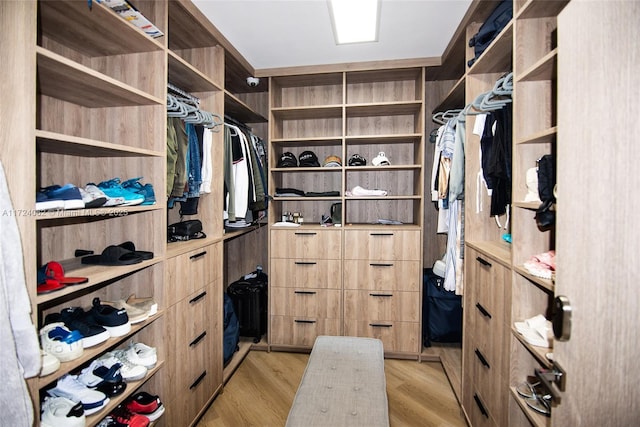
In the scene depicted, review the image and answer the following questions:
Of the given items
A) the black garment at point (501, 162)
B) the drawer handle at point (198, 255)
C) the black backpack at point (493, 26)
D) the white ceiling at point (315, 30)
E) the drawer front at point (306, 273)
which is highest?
the white ceiling at point (315, 30)

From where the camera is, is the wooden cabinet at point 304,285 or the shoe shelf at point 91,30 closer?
the shoe shelf at point 91,30

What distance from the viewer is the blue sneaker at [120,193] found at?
135 centimetres

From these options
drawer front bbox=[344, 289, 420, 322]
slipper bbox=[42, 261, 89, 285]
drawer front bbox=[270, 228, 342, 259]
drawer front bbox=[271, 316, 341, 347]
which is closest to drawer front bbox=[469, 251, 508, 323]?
drawer front bbox=[344, 289, 420, 322]

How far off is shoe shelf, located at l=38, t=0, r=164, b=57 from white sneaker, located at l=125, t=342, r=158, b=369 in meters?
1.42

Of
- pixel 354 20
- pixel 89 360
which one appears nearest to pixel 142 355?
pixel 89 360

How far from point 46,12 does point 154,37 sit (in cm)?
43

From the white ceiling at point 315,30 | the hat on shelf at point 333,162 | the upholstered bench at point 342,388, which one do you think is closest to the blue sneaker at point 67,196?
the upholstered bench at point 342,388

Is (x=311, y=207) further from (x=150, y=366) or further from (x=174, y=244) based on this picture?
(x=150, y=366)

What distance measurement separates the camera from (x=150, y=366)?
151 cm

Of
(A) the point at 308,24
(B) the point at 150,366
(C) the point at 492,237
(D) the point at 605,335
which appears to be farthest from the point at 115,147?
(C) the point at 492,237

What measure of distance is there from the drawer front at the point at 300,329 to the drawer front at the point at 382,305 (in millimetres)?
179

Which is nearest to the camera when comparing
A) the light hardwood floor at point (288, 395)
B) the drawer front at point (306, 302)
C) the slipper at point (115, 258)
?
the slipper at point (115, 258)

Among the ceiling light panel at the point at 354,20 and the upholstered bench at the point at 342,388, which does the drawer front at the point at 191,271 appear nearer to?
the upholstered bench at the point at 342,388

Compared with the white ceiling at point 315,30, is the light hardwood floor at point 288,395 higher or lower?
lower
